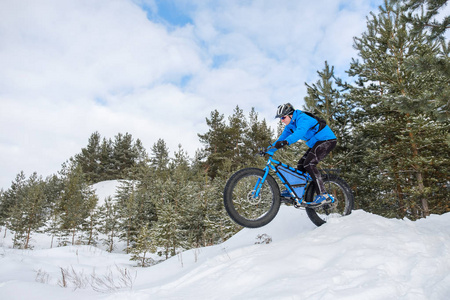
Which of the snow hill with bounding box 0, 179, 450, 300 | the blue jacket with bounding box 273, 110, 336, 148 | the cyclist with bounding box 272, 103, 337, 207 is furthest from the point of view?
the cyclist with bounding box 272, 103, 337, 207

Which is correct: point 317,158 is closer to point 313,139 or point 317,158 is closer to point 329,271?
point 313,139

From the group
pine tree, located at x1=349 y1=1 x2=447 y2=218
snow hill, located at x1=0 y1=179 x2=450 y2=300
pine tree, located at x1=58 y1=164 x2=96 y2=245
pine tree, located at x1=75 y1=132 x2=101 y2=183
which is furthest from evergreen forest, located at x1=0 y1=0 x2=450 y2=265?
pine tree, located at x1=75 y1=132 x2=101 y2=183

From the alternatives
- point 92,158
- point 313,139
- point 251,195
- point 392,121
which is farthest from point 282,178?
point 92,158

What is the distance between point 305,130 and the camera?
4.78 m

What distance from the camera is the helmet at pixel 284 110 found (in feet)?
16.5

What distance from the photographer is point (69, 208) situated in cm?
3091

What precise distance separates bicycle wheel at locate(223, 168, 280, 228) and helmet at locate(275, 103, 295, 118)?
1201 mm

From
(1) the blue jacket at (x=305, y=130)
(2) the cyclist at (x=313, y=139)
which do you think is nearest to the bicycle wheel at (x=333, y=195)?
(2) the cyclist at (x=313, y=139)

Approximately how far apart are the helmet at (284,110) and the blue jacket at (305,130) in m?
0.11

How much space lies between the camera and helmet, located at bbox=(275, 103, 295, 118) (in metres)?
5.03

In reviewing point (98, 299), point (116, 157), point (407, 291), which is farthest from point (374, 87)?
point (116, 157)

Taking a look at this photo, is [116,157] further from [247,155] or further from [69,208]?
[247,155]

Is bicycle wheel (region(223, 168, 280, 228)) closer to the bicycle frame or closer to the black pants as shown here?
the bicycle frame

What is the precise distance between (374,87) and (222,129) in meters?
21.6
